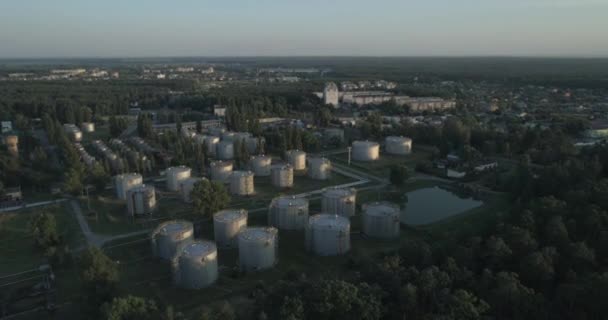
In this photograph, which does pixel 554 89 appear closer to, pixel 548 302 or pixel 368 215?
pixel 368 215

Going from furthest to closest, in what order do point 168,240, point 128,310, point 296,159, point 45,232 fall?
point 296,159 < point 45,232 < point 168,240 < point 128,310

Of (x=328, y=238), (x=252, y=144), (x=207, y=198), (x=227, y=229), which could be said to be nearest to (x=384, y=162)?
(x=252, y=144)

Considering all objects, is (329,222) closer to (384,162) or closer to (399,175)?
(399,175)

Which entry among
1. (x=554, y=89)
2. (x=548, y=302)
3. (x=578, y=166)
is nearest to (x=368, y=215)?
(x=548, y=302)

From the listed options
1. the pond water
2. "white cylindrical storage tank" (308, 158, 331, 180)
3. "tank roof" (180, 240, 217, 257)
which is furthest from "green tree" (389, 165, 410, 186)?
"tank roof" (180, 240, 217, 257)

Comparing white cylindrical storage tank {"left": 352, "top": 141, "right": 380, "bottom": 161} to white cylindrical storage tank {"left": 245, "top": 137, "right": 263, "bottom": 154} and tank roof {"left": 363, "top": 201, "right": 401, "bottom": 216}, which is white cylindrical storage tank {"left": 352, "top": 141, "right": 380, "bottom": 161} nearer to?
white cylindrical storage tank {"left": 245, "top": 137, "right": 263, "bottom": 154}

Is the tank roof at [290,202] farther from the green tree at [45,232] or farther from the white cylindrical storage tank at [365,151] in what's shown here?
the white cylindrical storage tank at [365,151]
